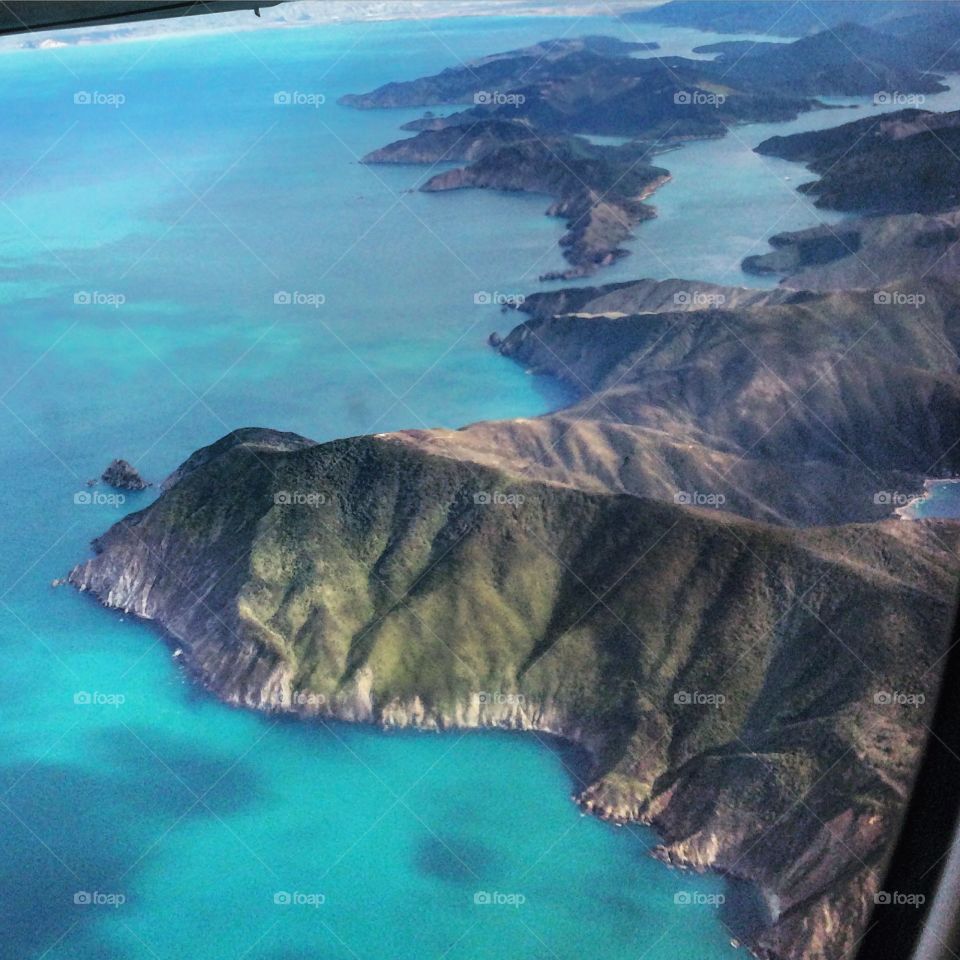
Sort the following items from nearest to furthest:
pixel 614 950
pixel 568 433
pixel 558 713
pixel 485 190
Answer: pixel 614 950 → pixel 558 713 → pixel 568 433 → pixel 485 190

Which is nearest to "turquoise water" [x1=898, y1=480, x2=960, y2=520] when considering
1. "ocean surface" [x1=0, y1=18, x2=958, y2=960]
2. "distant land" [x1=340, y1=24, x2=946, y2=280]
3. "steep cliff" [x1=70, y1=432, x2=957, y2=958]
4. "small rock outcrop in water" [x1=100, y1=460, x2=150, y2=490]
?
"steep cliff" [x1=70, y1=432, x2=957, y2=958]

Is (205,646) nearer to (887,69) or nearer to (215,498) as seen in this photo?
(215,498)

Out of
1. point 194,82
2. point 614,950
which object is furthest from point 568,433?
point 194,82

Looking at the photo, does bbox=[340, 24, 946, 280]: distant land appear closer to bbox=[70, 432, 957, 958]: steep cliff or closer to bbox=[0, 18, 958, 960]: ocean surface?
bbox=[0, 18, 958, 960]: ocean surface

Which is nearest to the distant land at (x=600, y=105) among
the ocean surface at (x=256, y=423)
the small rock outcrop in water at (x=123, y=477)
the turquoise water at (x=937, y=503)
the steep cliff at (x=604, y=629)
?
the ocean surface at (x=256, y=423)

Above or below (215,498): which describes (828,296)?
below

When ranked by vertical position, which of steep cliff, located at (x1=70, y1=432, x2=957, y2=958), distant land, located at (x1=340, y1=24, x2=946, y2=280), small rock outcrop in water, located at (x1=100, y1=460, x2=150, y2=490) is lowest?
distant land, located at (x1=340, y1=24, x2=946, y2=280)

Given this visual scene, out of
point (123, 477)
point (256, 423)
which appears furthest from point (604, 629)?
point (256, 423)
